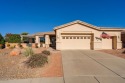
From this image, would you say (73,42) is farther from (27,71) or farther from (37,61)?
(27,71)

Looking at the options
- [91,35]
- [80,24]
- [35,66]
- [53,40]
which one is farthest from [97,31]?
[35,66]

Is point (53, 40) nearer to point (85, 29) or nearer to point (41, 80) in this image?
point (85, 29)

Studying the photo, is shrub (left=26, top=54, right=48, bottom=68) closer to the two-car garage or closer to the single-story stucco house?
the single-story stucco house

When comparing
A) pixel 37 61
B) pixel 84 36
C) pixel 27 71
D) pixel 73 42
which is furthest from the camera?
pixel 84 36

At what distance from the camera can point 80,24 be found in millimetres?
24703

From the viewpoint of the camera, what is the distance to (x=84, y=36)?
25.1 meters

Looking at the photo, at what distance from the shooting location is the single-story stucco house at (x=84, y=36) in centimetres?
2458

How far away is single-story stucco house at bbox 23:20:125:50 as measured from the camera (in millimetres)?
24578

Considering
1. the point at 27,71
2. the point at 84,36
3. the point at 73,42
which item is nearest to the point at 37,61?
the point at 27,71

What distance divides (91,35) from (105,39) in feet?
7.99

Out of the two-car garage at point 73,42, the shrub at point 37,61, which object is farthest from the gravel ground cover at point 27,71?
the two-car garage at point 73,42

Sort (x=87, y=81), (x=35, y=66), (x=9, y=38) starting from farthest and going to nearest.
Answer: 1. (x=9, y=38)
2. (x=35, y=66)
3. (x=87, y=81)

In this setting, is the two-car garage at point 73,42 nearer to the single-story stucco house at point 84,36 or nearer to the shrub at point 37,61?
the single-story stucco house at point 84,36

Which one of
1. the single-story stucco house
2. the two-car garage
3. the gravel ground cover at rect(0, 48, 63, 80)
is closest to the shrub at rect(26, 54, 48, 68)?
the gravel ground cover at rect(0, 48, 63, 80)
